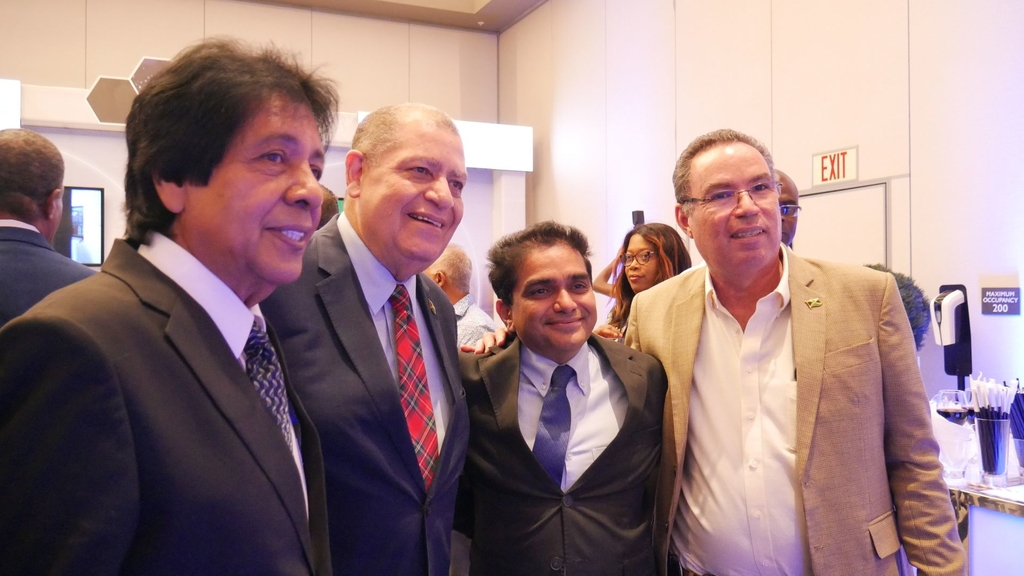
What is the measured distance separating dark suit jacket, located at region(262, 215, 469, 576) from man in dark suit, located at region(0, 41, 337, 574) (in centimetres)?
22

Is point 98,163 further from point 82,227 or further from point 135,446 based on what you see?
point 135,446

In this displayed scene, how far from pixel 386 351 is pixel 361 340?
111 mm

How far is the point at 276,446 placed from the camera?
104cm

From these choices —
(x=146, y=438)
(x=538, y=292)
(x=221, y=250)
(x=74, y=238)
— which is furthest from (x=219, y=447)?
(x=74, y=238)

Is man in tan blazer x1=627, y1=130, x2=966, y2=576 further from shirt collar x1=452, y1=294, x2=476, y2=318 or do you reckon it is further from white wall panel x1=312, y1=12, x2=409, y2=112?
white wall panel x1=312, y1=12, x2=409, y2=112

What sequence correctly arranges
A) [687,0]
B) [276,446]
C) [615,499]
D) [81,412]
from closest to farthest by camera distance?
[81,412]
[276,446]
[615,499]
[687,0]

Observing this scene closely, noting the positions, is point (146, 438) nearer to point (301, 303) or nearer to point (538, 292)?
point (301, 303)

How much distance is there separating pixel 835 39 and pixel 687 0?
168 cm

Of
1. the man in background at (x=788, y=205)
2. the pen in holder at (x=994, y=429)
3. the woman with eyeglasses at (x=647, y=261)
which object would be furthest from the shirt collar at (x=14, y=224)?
the pen in holder at (x=994, y=429)

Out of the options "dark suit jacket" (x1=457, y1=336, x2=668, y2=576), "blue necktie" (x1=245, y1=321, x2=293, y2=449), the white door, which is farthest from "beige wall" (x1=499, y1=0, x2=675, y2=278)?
"blue necktie" (x1=245, y1=321, x2=293, y2=449)

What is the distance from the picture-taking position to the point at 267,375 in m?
1.15

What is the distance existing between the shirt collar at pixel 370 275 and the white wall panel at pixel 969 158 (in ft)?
10.4

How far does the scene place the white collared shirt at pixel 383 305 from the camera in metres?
1.64

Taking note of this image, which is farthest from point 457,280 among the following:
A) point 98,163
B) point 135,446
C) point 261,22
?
point 261,22
